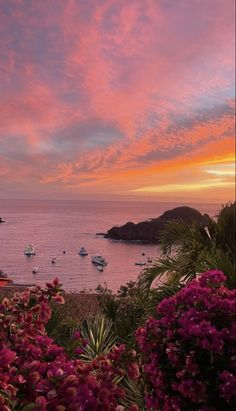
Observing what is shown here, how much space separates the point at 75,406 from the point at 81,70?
398 inches

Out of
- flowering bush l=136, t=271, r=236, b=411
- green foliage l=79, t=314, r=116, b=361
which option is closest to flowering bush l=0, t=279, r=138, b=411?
flowering bush l=136, t=271, r=236, b=411

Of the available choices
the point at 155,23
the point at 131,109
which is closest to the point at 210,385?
the point at 155,23

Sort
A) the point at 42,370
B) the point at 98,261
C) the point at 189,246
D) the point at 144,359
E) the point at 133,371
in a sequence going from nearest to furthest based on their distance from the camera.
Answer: the point at 42,370, the point at 133,371, the point at 144,359, the point at 189,246, the point at 98,261

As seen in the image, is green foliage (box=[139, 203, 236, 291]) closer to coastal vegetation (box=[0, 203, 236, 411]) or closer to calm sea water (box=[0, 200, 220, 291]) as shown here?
coastal vegetation (box=[0, 203, 236, 411])

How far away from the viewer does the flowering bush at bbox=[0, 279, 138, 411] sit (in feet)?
6.66

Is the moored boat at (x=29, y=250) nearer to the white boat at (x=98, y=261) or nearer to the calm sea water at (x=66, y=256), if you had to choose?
the calm sea water at (x=66, y=256)

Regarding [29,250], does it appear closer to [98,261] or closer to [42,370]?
[98,261]

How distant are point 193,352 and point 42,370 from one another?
1.12 m

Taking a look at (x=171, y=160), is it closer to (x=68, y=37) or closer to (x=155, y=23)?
(x=68, y=37)

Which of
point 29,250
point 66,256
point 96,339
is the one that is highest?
point 96,339

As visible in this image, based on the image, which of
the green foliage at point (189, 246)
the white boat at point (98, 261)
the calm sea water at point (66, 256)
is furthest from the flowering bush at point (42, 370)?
Result: the white boat at point (98, 261)

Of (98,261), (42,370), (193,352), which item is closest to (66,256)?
(98,261)

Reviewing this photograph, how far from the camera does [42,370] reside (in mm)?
2277

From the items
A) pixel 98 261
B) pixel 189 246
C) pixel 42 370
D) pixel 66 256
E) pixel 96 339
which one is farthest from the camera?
pixel 66 256
